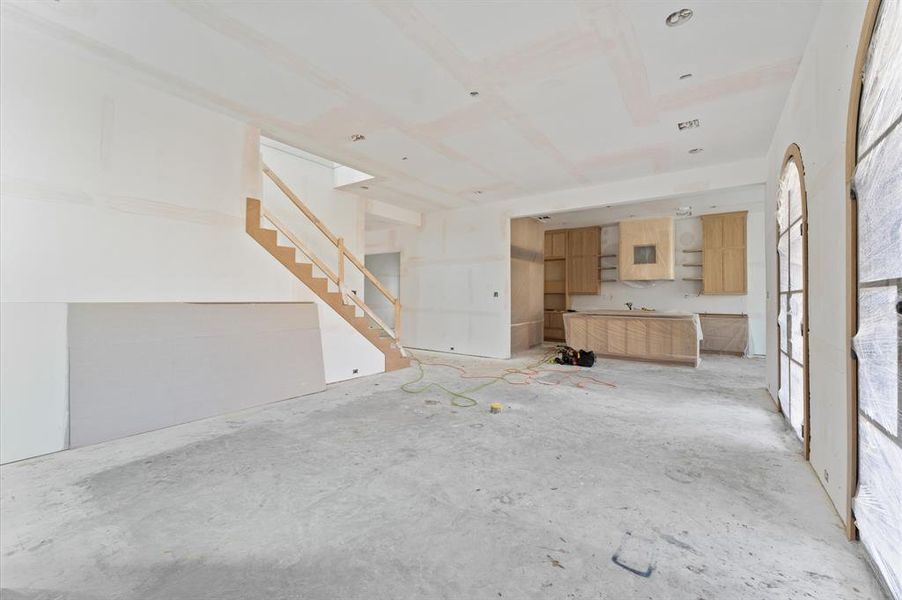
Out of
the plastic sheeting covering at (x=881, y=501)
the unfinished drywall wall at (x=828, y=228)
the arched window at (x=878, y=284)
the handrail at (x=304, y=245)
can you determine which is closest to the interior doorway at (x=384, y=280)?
the handrail at (x=304, y=245)

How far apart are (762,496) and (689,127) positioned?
386 centimetres

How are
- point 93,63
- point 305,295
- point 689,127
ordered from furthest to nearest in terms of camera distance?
point 305,295 < point 689,127 < point 93,63

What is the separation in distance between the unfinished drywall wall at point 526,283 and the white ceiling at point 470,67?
3092 mm

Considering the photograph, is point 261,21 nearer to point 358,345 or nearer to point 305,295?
point 305,295

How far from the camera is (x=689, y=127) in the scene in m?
4.12

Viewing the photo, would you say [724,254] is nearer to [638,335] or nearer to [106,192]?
[638,335]

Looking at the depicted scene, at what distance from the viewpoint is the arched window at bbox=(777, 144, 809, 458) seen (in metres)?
2.64

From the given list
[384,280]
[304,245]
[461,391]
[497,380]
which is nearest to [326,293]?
[304,245]

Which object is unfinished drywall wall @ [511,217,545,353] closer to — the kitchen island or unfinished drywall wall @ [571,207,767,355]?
the kitchen island

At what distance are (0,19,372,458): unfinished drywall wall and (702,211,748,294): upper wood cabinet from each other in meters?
8.87

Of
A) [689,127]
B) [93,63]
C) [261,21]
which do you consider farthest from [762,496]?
[93,63]

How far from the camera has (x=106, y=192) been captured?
132 inches

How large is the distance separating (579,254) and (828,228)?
7.59 metres

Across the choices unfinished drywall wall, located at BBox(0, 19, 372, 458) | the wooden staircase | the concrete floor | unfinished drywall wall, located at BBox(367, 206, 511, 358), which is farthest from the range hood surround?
unfinished drywall wall, located at BBox(0, 19, 372, 458)
